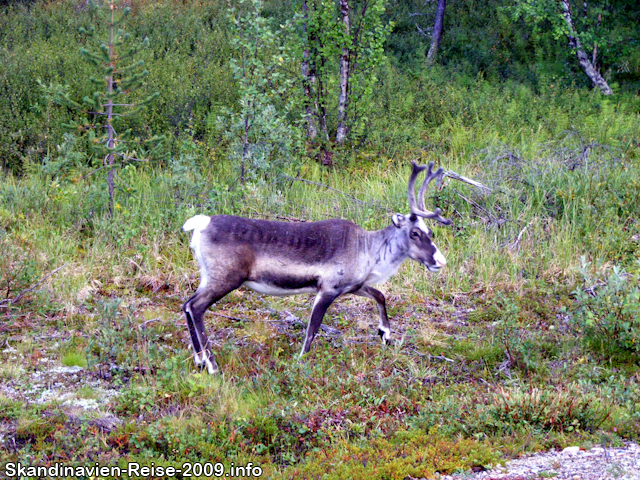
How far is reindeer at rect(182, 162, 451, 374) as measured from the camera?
6344mm

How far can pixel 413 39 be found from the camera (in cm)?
1923

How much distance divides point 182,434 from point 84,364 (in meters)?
1.82

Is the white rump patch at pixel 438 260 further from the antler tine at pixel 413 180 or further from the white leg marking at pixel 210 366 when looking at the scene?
the white leg marking at pixel 210 366

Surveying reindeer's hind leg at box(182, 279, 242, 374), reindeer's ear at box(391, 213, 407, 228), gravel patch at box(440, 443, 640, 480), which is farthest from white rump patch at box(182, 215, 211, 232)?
gravel patch at box(440, 443, 640, 480)

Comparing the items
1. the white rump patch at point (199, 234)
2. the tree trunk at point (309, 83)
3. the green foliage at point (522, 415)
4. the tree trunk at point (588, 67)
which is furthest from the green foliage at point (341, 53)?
the green foliage at point (522, 415)

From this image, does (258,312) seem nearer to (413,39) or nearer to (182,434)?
(182,434)

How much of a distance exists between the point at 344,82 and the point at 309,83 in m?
0.60

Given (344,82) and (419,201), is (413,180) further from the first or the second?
(344,82)

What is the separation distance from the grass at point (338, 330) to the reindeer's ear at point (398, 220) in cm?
122

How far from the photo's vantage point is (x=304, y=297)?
834 cm

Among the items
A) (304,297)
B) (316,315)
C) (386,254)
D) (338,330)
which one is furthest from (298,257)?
(304,297)

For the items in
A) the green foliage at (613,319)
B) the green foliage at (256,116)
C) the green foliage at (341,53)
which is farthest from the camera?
the green foliage at (341,53)

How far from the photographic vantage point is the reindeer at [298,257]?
6.34 metres

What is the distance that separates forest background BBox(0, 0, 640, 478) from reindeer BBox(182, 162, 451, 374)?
0.60 metres
